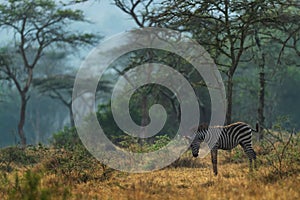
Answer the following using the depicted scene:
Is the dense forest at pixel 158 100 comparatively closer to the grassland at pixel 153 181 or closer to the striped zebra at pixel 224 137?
the grassland at pixel 153 181

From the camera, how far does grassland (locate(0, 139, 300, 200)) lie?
24.6 ft

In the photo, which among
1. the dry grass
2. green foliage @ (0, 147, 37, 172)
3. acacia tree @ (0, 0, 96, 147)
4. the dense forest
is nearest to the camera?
the dry grass

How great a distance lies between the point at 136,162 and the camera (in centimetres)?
1338

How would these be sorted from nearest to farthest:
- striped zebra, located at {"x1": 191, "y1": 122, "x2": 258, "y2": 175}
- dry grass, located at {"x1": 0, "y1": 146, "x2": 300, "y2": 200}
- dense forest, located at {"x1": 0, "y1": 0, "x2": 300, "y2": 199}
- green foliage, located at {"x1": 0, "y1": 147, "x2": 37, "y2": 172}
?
dry grass, located at {"x1": 0, "y1": 146, "x2": 300, "y2": 200}
dense forest, located at {"x1": 0, "y1": 0, "x2": 300, "y2": 199}
striped zebra, located at {"x1": 191, "y1": 122, "x2": 258, "y2": 175}
green foliage, located at {"x1": 0, "y1": 147, "x2": 37, "y2": 172}

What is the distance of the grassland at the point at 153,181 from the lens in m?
7.49

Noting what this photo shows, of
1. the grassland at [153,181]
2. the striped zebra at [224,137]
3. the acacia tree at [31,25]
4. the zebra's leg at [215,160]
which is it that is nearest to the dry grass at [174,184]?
the grassland at [153,181]

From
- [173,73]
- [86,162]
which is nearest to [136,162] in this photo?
[86,162]

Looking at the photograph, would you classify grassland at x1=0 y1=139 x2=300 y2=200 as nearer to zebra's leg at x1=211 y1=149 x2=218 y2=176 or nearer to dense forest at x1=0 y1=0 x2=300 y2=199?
dense forest at x1=0 y1=0 x2=300 y2=199

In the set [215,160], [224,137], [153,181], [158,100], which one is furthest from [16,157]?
[158,100]

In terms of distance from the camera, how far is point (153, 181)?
32.6 ft

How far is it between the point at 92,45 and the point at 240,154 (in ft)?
61.0

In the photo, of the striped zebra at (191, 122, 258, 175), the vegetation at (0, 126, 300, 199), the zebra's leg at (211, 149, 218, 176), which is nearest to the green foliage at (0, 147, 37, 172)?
the vegetation at (0, 126, 300, 199)

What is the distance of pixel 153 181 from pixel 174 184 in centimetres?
54

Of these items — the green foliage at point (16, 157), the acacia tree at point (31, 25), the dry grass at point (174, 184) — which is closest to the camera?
the dry grass at point (174, 184)
